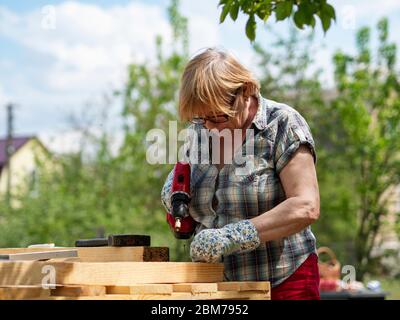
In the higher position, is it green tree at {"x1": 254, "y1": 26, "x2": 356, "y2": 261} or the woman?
green tree at {"x1": 254, "y1": 26, "x2": 356, "y2": 261}

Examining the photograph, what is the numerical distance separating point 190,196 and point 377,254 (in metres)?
19.2

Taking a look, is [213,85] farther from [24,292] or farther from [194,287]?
[24,292]

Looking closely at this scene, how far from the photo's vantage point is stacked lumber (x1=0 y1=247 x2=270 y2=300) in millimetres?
2393

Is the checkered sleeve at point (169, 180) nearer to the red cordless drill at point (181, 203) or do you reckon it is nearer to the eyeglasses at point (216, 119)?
the red cordless drill at point (181, 203)

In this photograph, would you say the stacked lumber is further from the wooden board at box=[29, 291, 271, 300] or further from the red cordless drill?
the red cordless drill

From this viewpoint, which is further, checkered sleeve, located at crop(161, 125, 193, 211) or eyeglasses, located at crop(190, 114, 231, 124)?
checkered sleeve, located at crop(161, 125, 193, 211)

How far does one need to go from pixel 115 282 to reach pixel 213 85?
85 cm

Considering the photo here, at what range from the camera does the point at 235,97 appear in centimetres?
304

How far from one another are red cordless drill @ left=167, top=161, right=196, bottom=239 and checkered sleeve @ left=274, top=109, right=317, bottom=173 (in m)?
0.39

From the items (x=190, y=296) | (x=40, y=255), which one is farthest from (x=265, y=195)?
(x=40, y=255)

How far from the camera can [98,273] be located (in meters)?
2.46

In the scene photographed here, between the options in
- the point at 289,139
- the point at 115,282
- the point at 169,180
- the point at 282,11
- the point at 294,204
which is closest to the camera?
the point at 115,282

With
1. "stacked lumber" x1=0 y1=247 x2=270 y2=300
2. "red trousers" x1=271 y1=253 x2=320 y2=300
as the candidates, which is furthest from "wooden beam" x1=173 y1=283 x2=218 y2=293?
"red trousers" x1=271 y1=253 x2=320 y2=300

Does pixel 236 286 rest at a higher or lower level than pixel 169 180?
lower
